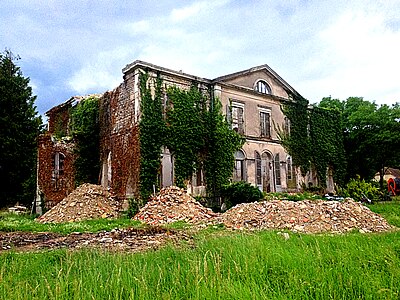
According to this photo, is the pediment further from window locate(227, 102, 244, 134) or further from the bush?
the bush

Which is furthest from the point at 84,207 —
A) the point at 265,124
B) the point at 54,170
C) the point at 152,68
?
the point at 265,124

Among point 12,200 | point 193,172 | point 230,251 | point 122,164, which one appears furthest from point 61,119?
point 230,251

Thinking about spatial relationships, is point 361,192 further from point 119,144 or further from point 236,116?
point 119,144

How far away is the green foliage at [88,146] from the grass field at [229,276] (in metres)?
15.5

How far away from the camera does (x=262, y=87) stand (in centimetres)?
2389

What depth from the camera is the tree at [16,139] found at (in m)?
24.2

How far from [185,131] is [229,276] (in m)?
15.3

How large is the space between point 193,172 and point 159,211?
4329 mm

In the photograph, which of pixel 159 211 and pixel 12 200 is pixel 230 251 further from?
pixel 12 200

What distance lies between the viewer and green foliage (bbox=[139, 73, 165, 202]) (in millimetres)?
17656

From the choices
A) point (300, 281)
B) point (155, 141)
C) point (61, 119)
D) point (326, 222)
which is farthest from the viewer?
point (61, 119)

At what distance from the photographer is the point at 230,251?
5.62m

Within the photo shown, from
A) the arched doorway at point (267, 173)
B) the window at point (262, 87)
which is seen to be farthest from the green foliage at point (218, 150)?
the window at point (262, 87)

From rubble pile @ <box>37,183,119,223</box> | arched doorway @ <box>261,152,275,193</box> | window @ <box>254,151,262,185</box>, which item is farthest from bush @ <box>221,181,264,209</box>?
rubble pile @ <box>37,183,119,223</box>
